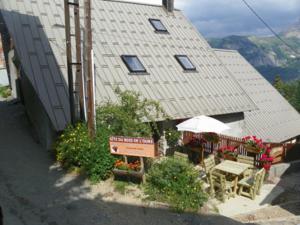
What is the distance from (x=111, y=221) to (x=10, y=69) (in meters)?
15.9

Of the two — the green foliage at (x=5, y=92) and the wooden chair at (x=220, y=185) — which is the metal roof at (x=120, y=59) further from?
the green foliage at (x=5, y=92)

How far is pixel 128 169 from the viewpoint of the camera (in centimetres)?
1080

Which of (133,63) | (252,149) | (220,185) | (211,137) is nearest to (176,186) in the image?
(220,185)

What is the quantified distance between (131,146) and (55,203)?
8.74 ft

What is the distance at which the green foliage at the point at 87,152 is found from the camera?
35.8ft

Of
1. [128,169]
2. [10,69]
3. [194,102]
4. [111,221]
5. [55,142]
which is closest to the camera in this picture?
[111,221]

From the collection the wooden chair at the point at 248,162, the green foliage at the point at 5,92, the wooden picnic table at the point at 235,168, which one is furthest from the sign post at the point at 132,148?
the green foliage at the point at 5,92

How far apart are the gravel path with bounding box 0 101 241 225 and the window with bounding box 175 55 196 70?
7817 millimetres

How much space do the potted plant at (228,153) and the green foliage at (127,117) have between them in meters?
3.40

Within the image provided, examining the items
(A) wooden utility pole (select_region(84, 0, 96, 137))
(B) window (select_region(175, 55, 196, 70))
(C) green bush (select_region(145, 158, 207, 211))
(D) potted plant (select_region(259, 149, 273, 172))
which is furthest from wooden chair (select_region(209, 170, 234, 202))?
(B) window (select_region(175, 55, 196, 70))

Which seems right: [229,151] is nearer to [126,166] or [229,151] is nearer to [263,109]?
[126,166]

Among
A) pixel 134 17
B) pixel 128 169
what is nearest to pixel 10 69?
pixel 134 17

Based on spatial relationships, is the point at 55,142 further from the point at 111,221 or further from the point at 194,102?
the point at 194,102

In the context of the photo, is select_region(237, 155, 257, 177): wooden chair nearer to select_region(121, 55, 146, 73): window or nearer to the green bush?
the green bush
